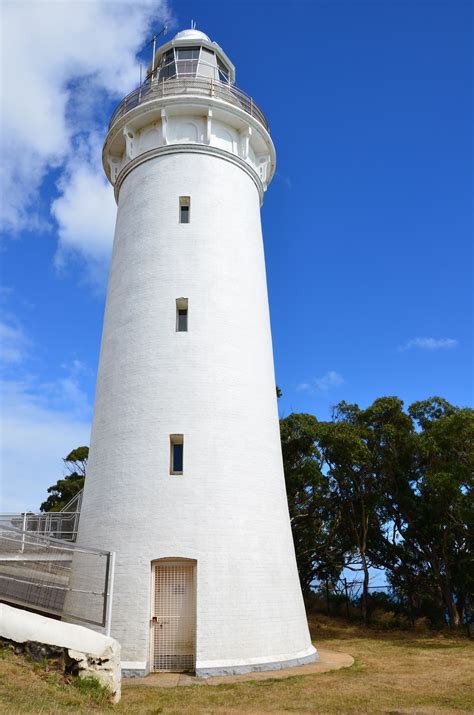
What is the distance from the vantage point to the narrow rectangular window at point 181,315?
16.9 m

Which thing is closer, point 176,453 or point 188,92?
point 176,453

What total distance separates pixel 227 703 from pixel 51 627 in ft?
11.8

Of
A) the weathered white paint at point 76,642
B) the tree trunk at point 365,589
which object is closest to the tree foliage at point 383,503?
the tree trunk at point 365,589

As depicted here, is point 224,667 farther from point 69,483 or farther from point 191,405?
point 69,483

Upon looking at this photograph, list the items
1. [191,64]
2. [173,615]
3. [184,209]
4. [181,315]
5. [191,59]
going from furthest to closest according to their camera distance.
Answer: [191,59], [191,64], [184,209], [181,315], [173,615]

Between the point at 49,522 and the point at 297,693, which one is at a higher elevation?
the point at 49,522

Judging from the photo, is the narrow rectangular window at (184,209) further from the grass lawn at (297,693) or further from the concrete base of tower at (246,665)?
the grass lawn at (297,693)

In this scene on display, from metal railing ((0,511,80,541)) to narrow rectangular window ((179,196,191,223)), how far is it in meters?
9.91

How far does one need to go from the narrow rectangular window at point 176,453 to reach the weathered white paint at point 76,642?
537 cm

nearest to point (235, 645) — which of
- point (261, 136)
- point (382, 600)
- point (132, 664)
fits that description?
point (132, 664)

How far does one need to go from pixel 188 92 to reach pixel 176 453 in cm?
1179

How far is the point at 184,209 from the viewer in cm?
1842

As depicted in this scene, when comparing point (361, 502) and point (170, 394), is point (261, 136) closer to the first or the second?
point (170, 394)

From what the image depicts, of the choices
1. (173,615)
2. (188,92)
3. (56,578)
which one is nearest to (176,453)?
(173,615)
